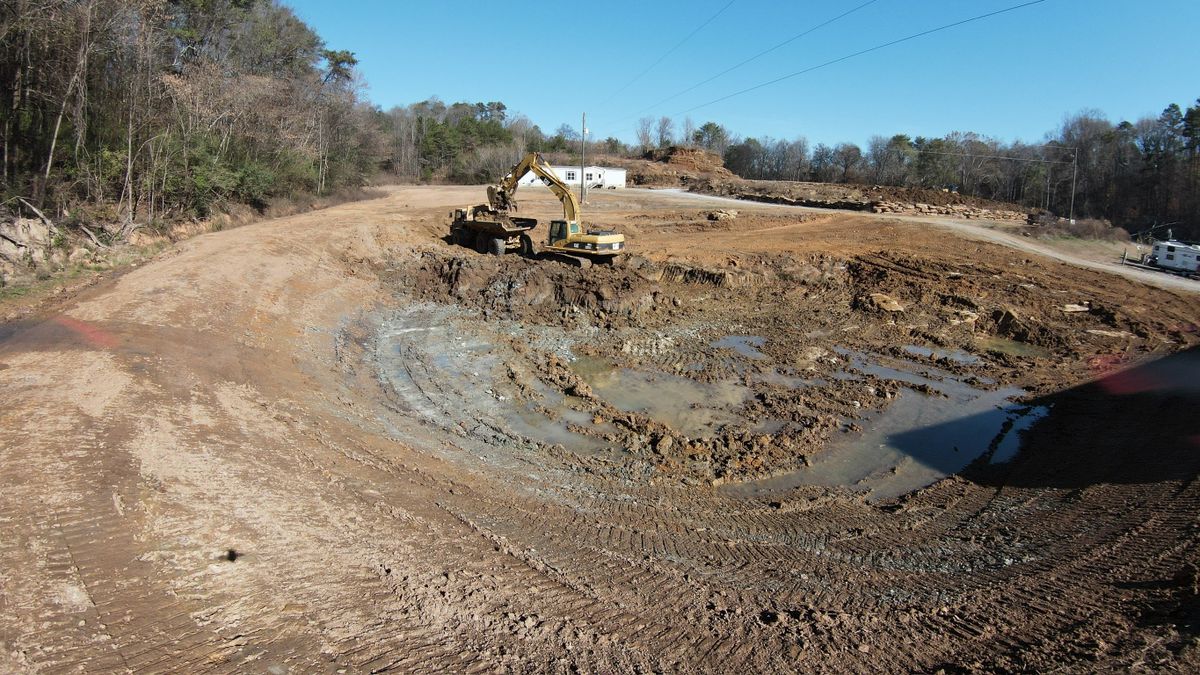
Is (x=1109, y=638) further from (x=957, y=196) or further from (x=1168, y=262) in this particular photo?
(x=957, y=196)

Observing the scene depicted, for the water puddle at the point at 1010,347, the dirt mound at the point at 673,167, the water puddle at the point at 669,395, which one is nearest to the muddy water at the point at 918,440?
the water puddle at the point at 669,395

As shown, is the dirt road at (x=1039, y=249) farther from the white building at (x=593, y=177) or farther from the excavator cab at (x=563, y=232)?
the white building at (x=593, y=177)

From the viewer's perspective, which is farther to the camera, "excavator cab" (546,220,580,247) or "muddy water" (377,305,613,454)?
"excavator cab" (546,220,580,247)

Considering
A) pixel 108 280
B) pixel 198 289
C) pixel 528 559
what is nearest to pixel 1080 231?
pixel 528 559

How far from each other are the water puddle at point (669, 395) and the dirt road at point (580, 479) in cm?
8

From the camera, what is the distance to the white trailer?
77.7 feet

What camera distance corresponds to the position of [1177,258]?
24266 mm

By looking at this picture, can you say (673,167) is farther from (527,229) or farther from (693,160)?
(527,229)

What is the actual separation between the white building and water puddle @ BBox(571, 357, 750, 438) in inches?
1615

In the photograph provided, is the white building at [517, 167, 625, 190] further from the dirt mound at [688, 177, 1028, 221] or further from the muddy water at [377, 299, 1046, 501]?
the muddy water at [377, 299, 1046, 501]

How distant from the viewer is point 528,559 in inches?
250

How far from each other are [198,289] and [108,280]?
7.53ft

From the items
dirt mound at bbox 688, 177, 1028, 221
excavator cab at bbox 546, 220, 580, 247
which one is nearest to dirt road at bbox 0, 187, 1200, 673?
excavator cab at bbox 546, 220, 580, 247

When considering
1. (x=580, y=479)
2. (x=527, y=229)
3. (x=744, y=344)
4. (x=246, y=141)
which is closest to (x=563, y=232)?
(x=527, y=229)
